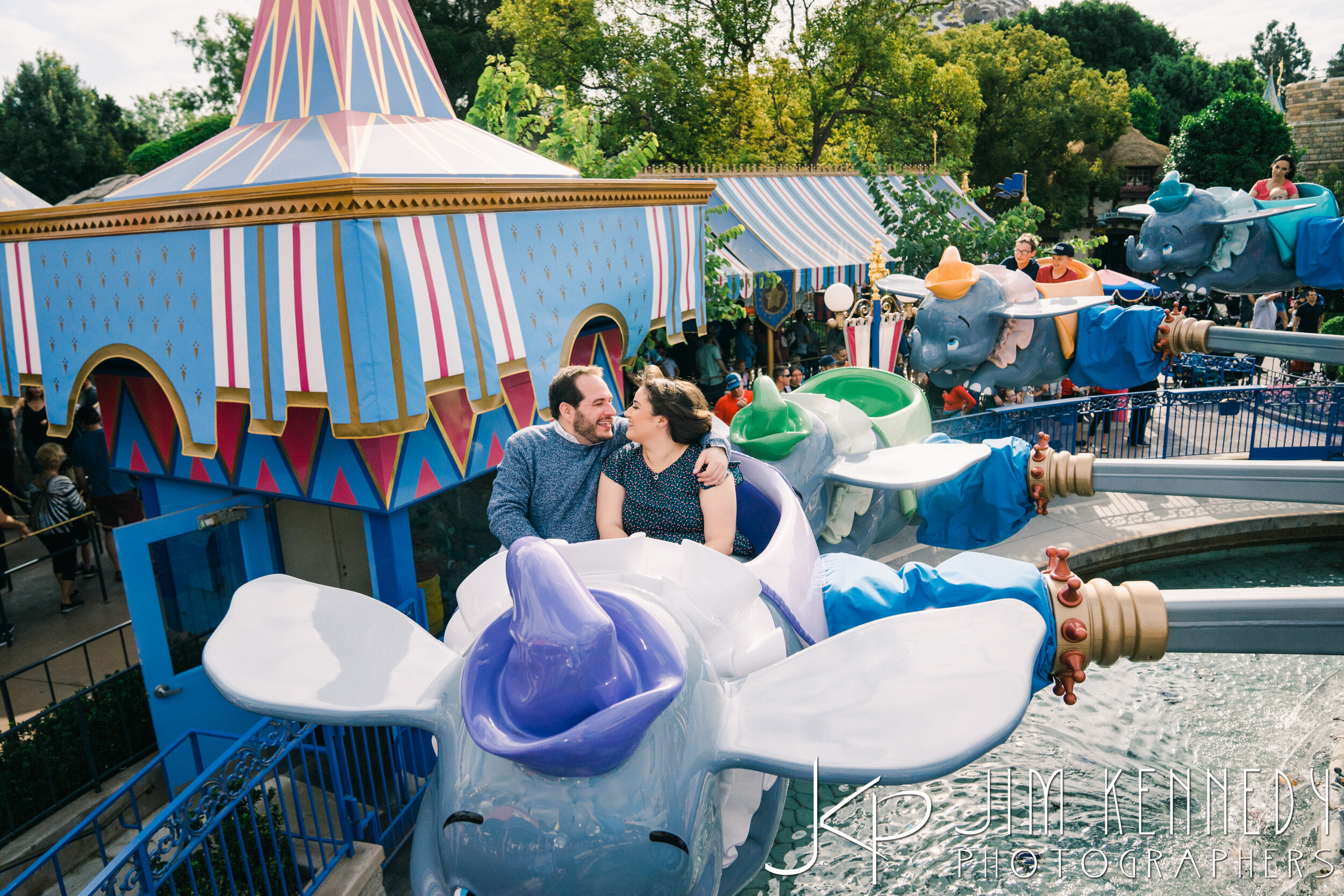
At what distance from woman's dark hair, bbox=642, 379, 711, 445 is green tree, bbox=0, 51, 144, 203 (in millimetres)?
29825

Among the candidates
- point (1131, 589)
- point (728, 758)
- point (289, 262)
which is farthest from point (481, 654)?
point (289, 262)

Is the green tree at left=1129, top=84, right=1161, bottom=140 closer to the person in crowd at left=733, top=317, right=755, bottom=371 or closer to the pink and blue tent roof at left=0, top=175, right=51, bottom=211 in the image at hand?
the person in crowd at left=733, top=317, right=755, bottom=371

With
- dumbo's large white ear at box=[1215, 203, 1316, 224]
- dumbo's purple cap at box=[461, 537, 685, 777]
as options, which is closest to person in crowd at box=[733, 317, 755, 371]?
dumbo's large white ear at box=[1215, 203, 1316, 224]

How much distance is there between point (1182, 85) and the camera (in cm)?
4103

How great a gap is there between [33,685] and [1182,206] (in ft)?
30.7

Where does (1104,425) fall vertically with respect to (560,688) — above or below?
below

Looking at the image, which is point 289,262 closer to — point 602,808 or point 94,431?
point 602,808

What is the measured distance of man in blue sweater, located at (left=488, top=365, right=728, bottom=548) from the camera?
300cm

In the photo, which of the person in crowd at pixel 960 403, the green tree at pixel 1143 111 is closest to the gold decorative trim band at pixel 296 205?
the person in crowd at pixel 960 403

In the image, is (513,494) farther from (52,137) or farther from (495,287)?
(52,137)

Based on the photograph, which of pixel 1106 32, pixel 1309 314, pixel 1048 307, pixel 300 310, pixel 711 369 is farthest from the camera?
pixel 1106 32

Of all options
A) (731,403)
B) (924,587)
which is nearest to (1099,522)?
(731,403)

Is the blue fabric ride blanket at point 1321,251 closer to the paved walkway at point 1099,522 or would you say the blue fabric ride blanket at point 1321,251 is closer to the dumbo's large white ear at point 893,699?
the paved walkway at point 1099,522

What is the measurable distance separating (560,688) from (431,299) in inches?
128
